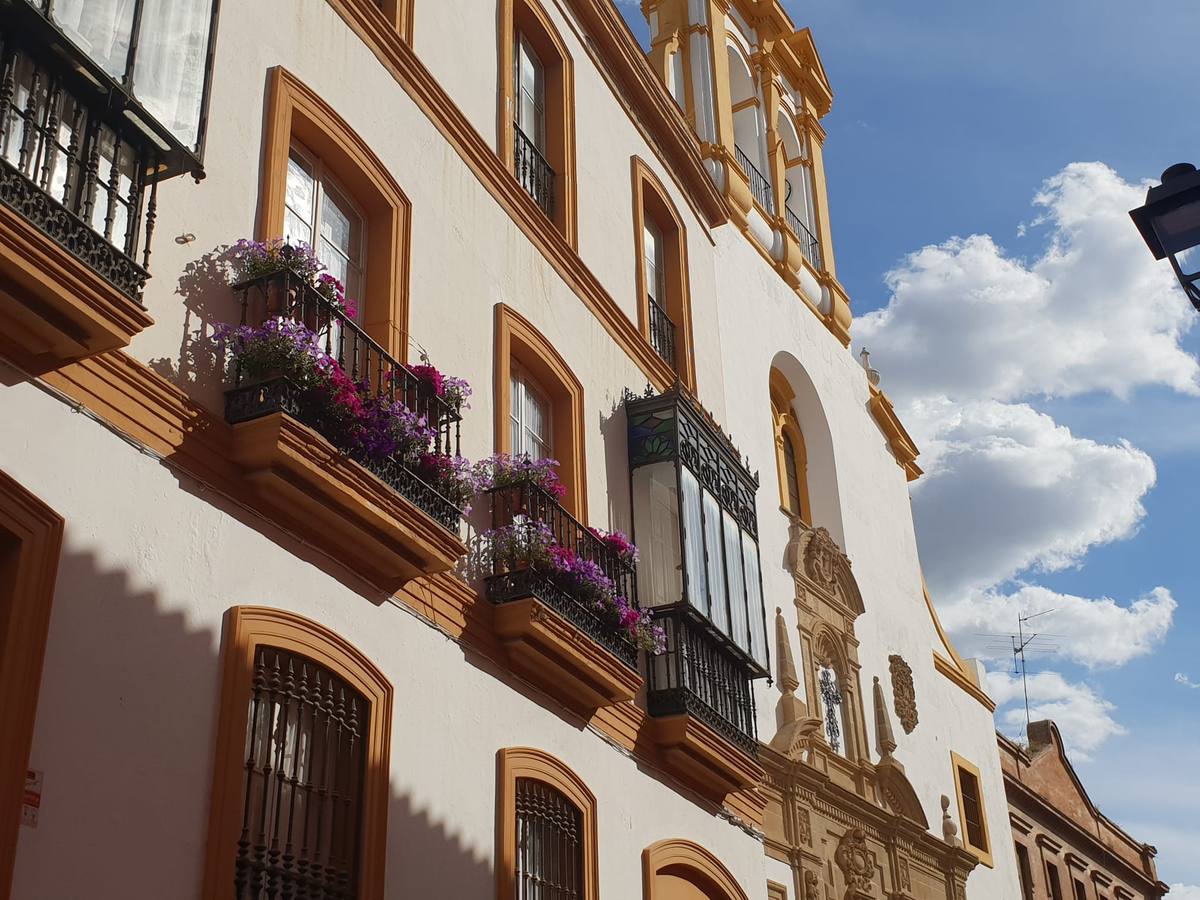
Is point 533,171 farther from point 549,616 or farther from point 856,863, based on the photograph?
point 856,863

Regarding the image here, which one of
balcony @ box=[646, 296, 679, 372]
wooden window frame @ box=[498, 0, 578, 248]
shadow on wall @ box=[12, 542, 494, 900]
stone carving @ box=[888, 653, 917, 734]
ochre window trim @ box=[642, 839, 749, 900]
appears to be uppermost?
wooden window frame @ box=[498, 0, 578, 248]

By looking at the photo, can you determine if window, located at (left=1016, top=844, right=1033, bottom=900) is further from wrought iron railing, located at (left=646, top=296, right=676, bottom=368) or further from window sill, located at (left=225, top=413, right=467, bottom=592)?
window sill, located at (left=225, top=413, right=467, bottom=592)

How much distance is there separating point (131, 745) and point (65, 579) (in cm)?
83

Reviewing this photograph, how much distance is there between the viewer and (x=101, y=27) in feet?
24.4

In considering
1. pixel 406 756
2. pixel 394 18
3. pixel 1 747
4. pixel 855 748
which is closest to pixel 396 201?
pixel 394 18

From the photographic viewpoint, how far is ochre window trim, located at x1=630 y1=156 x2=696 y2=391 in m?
15.8

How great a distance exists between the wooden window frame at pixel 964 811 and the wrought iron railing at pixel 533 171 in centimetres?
1226

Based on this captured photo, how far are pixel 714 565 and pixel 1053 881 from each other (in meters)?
17.6

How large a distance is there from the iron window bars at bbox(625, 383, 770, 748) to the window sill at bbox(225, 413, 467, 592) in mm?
3690

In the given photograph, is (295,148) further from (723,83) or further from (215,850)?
(723,83)

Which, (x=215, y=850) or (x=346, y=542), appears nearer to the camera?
(x=215, y=850)

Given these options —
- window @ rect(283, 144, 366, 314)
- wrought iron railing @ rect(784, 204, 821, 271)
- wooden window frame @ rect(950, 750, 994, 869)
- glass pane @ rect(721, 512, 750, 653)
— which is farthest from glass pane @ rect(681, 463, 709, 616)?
wrought iron railing @ rect(784, 204, 821, 271)

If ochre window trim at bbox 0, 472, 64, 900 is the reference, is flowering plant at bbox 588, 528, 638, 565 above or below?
above

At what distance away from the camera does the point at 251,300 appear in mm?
8828
